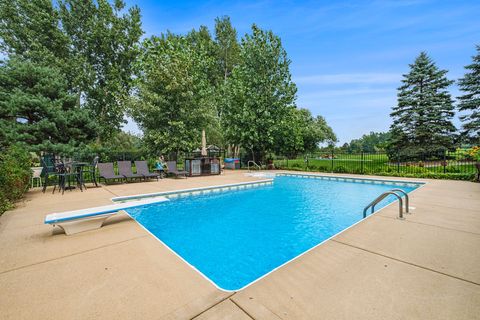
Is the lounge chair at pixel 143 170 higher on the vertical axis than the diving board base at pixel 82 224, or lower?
higher

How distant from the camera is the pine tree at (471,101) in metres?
18.5

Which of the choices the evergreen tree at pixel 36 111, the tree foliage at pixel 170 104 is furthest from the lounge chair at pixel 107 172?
the tree foliage at pixel 170 104

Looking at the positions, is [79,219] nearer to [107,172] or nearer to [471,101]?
[107,172]

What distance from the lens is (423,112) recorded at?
19.4 metres

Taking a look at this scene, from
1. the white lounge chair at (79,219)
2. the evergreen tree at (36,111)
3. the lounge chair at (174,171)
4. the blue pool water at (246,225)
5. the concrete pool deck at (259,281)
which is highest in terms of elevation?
the evergreen tree at (36,111)

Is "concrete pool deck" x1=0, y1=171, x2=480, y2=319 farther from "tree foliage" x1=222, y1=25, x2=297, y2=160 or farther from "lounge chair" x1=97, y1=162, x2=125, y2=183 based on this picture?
"tree foliage" x1=222, y1=25, x2=297, y2=160

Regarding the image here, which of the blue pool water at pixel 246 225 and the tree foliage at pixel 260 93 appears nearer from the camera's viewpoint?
the blue pool water at pixel 246 225

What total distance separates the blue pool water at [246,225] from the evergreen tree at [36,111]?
10.8 m

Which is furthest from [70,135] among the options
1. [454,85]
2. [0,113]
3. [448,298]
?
[454,85]

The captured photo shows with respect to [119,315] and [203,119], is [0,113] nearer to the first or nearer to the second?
[203,119]

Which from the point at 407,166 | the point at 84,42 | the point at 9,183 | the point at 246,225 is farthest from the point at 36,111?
the point at 407,166

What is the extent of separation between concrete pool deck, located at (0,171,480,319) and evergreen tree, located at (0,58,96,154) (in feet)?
37.9

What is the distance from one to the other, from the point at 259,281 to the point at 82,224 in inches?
145

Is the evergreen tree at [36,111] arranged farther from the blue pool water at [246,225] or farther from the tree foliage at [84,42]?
the blue pool water at [246,225]
